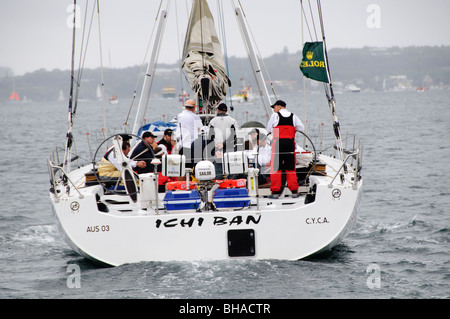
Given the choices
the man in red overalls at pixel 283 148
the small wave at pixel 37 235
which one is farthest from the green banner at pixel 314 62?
the small wave at pixel 37 235

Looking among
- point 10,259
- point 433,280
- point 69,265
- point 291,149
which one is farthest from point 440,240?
point 10,259

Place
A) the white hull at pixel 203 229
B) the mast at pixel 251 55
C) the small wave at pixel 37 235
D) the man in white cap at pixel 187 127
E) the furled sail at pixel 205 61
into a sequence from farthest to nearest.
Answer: the mast at pixel 251 55 → the furled sail at pixel 205 61 → the small wave at pixel 37 235 → the man in white cap at pixel 187 127 → the white hull at pixel 203 229

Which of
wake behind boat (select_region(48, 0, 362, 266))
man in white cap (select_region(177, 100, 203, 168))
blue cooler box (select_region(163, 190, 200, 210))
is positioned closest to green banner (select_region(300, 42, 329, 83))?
wake behind boat (select_region(48, 0, 362, 266))

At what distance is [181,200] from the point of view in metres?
8.52

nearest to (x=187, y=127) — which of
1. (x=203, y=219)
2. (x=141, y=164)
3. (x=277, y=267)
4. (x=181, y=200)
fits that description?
(x=141, y=164)

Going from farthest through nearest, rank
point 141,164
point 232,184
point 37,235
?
point 37,235
point 141,164
point 232,184

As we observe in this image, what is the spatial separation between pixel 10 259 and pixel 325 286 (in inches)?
203

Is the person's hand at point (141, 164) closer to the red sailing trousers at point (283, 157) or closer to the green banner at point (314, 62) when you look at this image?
the red sailing trousers at point (283, 157)

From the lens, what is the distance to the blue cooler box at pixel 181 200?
8500mm

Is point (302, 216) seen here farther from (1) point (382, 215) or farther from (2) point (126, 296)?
(1) point (382, 215)

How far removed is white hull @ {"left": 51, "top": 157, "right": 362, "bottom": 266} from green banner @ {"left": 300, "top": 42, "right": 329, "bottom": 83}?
95.0 inches

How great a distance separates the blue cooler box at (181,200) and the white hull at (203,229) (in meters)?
0.09

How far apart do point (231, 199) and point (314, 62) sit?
3.25 meters

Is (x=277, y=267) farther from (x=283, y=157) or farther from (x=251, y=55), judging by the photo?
(x=251, y=55)
